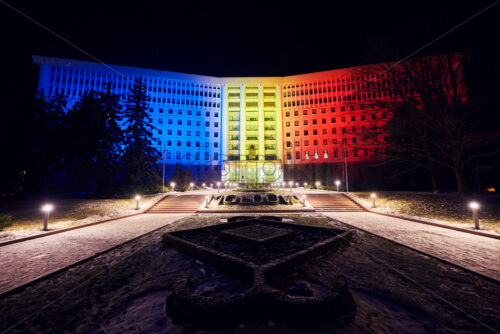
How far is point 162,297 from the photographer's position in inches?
146

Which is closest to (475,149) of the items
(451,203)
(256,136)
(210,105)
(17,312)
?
(451,203)

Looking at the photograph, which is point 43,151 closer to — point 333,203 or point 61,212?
point 61,212

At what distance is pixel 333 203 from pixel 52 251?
18.2 meters

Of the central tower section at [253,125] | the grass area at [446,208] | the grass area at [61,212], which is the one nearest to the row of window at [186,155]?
the central tower section at [253,125]

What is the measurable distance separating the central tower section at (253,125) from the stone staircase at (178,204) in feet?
85.6

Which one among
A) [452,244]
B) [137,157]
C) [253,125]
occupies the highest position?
[253,125]

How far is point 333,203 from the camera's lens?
16766 mm

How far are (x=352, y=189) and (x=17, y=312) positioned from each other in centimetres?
2818

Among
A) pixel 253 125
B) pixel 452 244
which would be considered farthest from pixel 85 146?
pixel 253 125

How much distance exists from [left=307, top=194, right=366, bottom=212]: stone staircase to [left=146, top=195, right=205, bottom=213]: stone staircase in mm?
10967

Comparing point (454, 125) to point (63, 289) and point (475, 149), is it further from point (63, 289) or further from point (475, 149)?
point (63, 289)

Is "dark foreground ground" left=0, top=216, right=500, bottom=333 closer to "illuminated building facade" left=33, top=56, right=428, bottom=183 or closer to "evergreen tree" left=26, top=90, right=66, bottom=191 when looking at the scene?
"evergreen tree" left=26, top=90, right=66, bottom=191

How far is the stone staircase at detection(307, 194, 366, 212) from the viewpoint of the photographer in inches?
605

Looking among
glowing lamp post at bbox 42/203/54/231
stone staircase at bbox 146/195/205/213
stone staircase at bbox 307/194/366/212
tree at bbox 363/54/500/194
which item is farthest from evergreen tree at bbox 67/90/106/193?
tree at bbox 363/54/500/194
